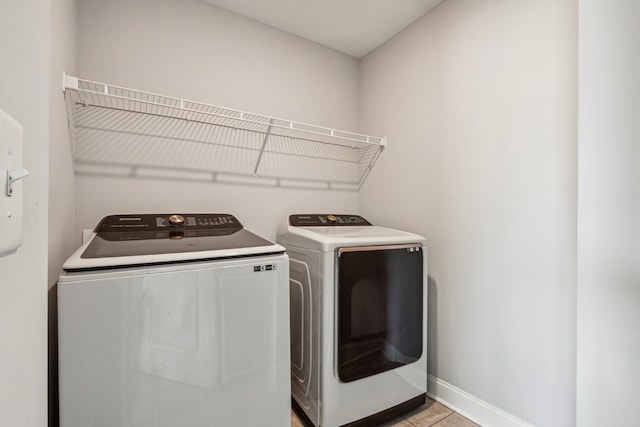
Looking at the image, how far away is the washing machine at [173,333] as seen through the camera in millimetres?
874

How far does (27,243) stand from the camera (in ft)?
1.97

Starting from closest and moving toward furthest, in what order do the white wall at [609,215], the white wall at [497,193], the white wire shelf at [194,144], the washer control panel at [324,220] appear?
the white wall at [609,215] → the white wall at [497,193] → the white wire shelf at [194,144] → the washer control panel at [324,220]

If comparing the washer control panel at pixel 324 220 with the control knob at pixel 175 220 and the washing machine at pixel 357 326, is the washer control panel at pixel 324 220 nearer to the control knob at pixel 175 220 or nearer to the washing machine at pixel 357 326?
the washing machine at pixel 357 326

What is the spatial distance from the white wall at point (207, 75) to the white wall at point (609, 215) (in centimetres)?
160

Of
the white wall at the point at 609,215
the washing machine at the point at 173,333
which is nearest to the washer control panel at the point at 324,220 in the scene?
the washing machine at the point at 173,333

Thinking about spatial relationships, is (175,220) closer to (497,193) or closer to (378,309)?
(378,309)

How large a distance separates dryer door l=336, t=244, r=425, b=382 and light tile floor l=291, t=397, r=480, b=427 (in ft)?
1.05

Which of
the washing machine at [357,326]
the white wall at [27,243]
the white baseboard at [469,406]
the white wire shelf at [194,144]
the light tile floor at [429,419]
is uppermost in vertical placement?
the white wire shelf at [194,144]

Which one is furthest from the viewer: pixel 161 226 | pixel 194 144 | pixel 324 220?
pixel 324 220

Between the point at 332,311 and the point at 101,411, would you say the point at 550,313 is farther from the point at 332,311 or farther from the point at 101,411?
the point at 101,411

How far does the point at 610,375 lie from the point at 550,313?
31 cm

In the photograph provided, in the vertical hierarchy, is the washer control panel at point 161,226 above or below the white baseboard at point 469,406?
above

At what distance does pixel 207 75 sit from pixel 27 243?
1.56 meters

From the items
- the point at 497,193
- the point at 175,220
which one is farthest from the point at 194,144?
the point at 497,193
